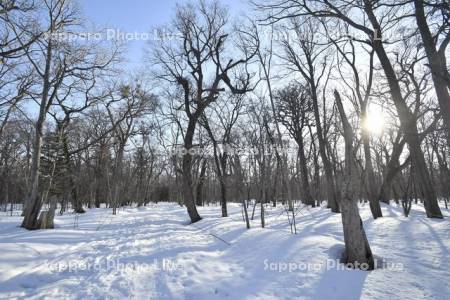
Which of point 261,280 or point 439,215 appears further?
point 439,215

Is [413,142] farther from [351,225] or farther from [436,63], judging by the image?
[351,225]

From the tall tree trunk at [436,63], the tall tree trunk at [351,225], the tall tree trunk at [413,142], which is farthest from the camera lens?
the tall tree trunk at [413,142]

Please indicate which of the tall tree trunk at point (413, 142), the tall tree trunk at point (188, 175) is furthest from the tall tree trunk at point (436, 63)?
the tall tree trunk at point (188, 175)

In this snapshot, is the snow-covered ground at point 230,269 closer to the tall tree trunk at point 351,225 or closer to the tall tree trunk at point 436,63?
the tall tree trunk at point 351,225

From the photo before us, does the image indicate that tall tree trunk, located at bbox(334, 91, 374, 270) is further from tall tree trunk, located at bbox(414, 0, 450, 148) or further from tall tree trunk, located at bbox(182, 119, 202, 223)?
tall tree trunk, located at bbox(182, 119, 202, 223)

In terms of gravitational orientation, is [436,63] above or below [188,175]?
above

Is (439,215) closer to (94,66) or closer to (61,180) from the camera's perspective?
(94,66)

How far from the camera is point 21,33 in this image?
10078 mm

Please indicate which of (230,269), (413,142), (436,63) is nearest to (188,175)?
(230,269)

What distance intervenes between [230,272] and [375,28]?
10.0m

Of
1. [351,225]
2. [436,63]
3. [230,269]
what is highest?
[436,63]

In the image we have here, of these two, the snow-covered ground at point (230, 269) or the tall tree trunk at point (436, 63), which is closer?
the snow-covered ground at point (230, 269)

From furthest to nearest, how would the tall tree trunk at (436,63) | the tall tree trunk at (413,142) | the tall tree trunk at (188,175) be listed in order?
the tall tree trunk at (188,175) < the tall tree trunk at (413,142) < the tall tree trunk at (436,63)

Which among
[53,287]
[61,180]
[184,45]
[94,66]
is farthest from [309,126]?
[53,287]
